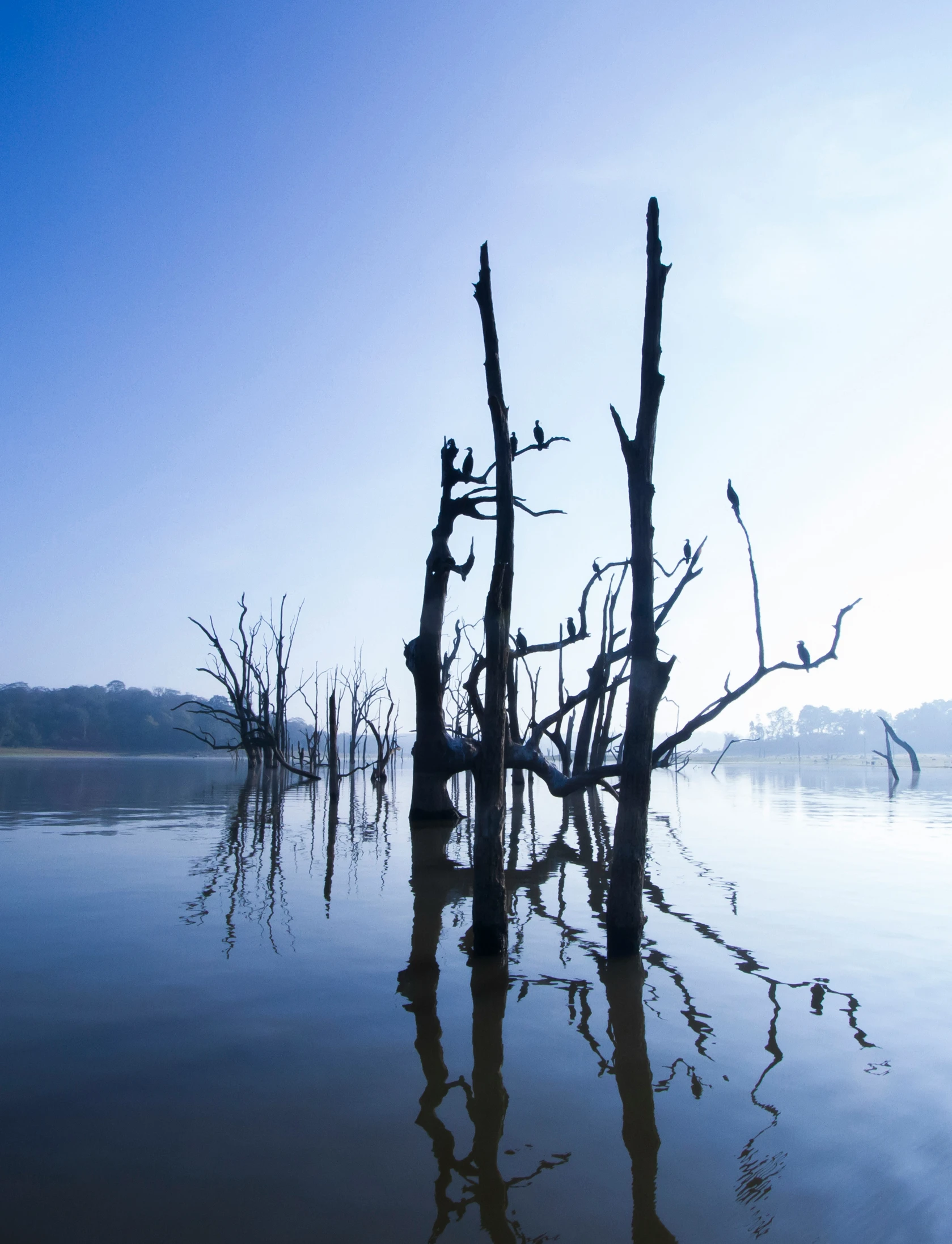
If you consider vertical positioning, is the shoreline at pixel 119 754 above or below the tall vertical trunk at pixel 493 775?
below

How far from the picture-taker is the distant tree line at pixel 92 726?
93562 mm

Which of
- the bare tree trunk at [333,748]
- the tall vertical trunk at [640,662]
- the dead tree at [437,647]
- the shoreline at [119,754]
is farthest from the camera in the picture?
the shoreline at [119,754]

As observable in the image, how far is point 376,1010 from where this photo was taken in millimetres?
4535

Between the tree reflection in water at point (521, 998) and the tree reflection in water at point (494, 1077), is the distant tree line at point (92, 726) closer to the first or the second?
the tree reflection in water at point (521, 998)

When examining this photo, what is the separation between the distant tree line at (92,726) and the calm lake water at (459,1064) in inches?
3477

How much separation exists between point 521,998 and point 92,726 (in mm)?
106716

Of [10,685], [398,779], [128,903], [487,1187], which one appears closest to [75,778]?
[398,779]

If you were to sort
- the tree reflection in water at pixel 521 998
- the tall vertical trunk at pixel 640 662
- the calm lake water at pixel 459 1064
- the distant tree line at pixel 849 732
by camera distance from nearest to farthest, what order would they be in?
the calm lake water at pixel 459 1064 < the tree reflection in water at pixel 521 998 < the tall vertical trunk at pixel 640 662 < the distant tree line at pixel 849 732

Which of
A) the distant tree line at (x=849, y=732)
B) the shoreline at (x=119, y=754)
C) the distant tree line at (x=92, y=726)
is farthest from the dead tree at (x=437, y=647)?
the distant tree line at (x=849, y=732)

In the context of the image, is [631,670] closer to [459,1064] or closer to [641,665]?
[641,665]

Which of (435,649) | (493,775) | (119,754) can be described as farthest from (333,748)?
(119,754)

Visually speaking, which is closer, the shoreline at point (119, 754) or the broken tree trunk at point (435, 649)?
the broken tree trunk at point (435, 649)

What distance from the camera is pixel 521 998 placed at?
15.9 ft

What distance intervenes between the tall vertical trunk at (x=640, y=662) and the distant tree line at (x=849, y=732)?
168355 millimetres
